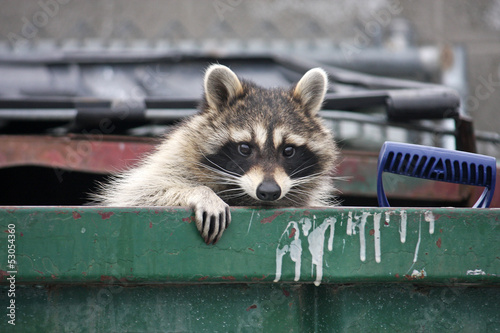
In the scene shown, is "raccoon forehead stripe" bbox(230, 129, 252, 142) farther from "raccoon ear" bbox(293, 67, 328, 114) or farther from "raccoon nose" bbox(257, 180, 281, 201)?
"raccoon ear" bbox(293, 67, 328, 114)

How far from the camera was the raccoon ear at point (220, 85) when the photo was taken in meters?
2.54

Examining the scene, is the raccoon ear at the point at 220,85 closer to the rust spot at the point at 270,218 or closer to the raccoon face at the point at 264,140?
the raccoon face at the point at 264,140

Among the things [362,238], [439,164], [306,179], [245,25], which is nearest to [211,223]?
[362,238]

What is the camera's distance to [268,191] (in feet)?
7.03

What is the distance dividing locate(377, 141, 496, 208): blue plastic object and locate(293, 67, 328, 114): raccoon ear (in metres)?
0.91

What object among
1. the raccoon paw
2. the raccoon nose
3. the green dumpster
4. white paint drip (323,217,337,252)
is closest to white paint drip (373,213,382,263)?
the green dumpster

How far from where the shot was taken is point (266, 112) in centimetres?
251

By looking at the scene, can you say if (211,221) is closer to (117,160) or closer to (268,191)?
(268,191)

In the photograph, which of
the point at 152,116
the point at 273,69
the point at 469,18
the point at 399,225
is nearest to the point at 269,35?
the point at 469,18

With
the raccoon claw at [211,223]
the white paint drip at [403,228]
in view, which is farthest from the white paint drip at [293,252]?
the white paint drip at [403,228]

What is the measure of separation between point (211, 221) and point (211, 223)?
1 cm

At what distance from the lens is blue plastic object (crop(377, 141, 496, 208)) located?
181 centimetres

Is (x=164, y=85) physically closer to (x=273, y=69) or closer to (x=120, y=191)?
(x=273, y=69)

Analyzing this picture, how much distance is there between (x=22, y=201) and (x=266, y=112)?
172cm
